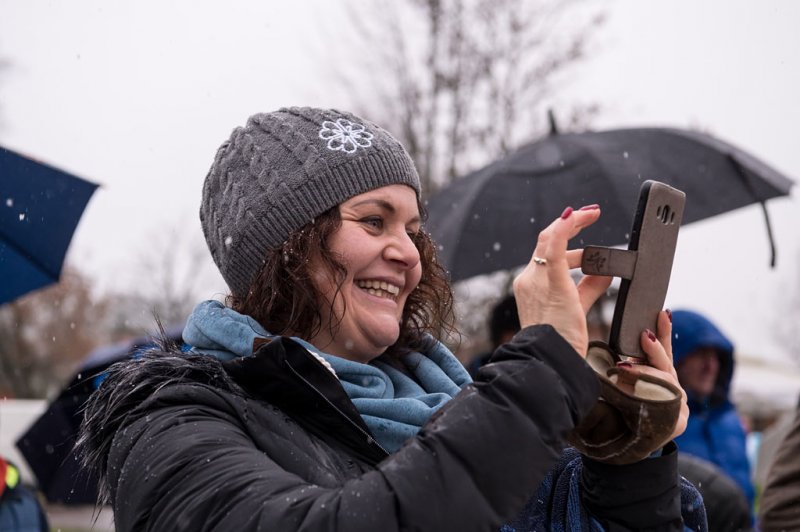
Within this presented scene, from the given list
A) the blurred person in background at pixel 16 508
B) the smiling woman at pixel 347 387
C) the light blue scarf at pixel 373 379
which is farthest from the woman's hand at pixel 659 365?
the blurred person in background at pixel 16 508

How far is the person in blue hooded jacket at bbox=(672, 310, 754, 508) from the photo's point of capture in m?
4.98

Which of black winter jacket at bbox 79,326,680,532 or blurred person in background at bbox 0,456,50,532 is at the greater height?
black winter jacket at bbox 79,326,680,532

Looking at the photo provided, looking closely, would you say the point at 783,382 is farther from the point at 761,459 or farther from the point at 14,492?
the point at 14,492

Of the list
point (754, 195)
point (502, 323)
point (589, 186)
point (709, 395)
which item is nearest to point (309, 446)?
point (589, 186)

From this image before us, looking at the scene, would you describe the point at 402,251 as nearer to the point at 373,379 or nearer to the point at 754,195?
the point at 373,379

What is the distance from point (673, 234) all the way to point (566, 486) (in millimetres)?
614

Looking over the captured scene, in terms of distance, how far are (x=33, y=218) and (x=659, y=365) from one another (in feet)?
9.45

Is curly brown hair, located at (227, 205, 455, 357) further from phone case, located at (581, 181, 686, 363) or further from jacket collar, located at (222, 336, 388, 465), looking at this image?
phone case, located at (581, 181, 686, 363)

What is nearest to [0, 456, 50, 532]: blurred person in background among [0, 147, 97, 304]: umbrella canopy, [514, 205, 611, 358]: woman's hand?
[0, 147, 97, 304]: umbrella canopy

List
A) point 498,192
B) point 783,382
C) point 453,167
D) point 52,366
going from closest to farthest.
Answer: point 498,192 → point 453,167 → point 783,382 → point 52,366

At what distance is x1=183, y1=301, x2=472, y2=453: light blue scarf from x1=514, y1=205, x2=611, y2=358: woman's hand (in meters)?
0.42

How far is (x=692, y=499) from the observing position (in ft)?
6.84

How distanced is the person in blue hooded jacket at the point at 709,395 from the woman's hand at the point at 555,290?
3570 millimetres

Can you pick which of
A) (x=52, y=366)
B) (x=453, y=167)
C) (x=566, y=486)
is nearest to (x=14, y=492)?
(x=566, y=486)
